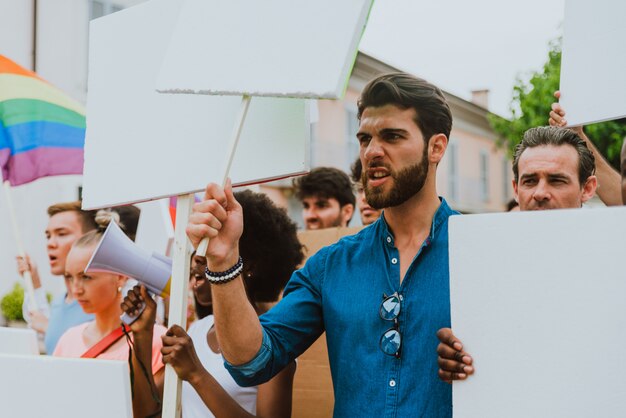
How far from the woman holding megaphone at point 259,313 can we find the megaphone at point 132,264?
0.22ft

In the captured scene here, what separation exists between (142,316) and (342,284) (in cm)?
73

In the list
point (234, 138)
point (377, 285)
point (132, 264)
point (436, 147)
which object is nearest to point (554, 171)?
point (436, 147)

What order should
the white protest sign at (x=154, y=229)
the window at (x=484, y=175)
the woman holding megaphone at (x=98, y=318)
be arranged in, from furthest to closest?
1. the window at (x=484, y=175)
2. the white protest sign at (x=154, y=229)
3. the woman holding megaphone at (x=98, y=318)

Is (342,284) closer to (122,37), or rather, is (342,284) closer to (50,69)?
(122,37)

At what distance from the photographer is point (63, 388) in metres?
1.79

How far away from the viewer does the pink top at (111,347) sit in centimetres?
259

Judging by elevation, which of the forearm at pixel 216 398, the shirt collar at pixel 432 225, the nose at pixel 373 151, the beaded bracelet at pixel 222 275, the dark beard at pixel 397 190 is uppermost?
the nose at pixel 373 151

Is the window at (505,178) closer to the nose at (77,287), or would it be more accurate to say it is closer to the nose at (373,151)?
the nose at (77,287)

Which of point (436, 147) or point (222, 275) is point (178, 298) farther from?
point (436, 147)

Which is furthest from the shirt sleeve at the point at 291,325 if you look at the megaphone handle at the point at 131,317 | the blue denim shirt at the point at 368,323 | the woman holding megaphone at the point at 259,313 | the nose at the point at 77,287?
the nose at the point at 77,287

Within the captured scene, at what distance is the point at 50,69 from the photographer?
1198 cm

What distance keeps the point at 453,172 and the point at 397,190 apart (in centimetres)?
2366

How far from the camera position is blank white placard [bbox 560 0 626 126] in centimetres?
173

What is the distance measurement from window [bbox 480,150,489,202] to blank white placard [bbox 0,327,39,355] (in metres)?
25.4
